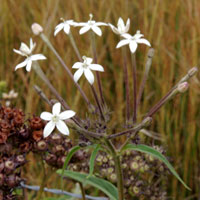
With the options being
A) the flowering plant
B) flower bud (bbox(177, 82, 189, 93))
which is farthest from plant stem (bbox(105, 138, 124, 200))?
flower bud (bbox(177, 82, 189, 93))

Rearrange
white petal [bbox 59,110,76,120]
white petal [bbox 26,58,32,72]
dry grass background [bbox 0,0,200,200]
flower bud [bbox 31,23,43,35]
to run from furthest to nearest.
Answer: dry grass background [bbox 0,0,200,200]
flower bud [bbox 31,23,43,35]
white petal [bbox 26,58,32,72]
white petal [bbox 59,110,76,120]

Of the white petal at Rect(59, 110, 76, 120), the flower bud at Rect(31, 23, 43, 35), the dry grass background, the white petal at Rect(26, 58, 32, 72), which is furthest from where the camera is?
the dry grass background

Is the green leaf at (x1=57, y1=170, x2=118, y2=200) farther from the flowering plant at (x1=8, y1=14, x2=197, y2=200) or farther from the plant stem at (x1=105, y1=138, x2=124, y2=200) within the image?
the plant stem at (x1=105, y1=138, x2=124, y2=200)

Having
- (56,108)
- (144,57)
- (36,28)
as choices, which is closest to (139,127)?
(56,108)

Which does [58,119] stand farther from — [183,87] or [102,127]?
[183,87]

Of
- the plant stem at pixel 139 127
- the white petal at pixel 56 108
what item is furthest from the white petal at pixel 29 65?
the plant stem at pixel 139 127
